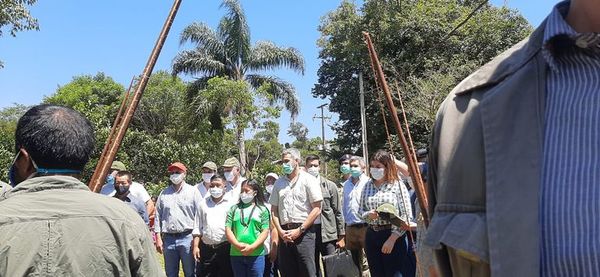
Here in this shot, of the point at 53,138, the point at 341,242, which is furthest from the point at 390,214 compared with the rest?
the point at 53,138

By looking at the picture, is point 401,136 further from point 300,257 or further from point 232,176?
point 232,176

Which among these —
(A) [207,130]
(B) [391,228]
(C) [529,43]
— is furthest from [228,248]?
(A) [207,130]

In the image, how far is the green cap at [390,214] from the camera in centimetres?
586

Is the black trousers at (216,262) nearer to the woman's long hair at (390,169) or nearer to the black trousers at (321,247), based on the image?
the black trousers at (321,247)

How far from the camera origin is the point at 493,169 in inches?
43.1

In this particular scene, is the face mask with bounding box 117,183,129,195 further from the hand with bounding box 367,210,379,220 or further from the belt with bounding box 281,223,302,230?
the hand with bounding box 367,210,379,220

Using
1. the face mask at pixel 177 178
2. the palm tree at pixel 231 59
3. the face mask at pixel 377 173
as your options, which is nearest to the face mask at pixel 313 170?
the face mask at pixel 177 178

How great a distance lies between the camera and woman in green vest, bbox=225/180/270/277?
671 cm

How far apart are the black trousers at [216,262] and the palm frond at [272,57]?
19.9m

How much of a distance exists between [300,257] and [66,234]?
481 cm

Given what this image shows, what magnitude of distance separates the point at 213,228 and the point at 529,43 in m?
6.40

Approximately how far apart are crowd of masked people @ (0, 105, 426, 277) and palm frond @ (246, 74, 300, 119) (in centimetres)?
1706

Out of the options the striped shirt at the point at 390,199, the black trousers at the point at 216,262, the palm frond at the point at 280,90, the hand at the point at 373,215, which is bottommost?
the black trousers at the point at 216,262

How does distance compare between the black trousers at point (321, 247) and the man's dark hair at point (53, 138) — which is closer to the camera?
the man's dark hair at point (53, 138)
